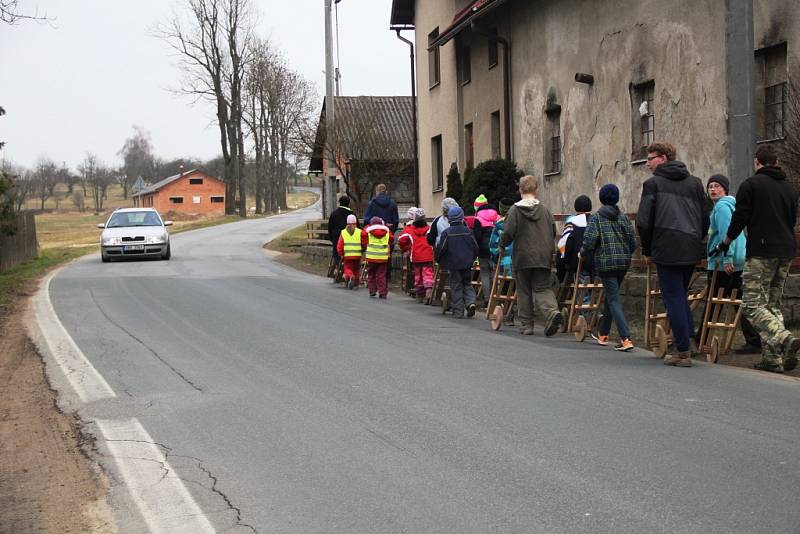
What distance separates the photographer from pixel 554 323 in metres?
12.0

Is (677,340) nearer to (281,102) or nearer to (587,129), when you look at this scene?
(587,129)

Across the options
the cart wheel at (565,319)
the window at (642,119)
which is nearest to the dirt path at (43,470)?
the cart wheel at (565,319)

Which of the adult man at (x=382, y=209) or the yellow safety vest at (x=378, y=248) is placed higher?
the adult man at (x=382, y=209)

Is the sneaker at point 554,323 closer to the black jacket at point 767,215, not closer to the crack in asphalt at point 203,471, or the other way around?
the black jacket at point 767,215

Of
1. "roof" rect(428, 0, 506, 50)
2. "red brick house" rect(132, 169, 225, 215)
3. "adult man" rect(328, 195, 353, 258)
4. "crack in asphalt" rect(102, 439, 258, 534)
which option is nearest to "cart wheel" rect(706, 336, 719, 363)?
"crack in asphalt" rect(102, 439, 258, 534)

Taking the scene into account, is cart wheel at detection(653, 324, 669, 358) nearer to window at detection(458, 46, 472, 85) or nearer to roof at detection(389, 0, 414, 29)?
window at detection(458, 46, 472, 85)

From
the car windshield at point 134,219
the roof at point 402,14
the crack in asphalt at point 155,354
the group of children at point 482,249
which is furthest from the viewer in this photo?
the roof at point 402,14

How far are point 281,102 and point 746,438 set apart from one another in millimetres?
71524

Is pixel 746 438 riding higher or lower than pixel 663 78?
lower

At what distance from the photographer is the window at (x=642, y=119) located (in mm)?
18000

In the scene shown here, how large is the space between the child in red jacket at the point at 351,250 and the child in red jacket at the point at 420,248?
2.49m

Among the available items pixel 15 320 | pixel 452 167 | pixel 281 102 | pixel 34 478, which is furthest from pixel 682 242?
pixel 281 102

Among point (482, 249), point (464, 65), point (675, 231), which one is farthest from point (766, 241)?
point (464, 65)

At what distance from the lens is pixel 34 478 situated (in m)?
6.10
